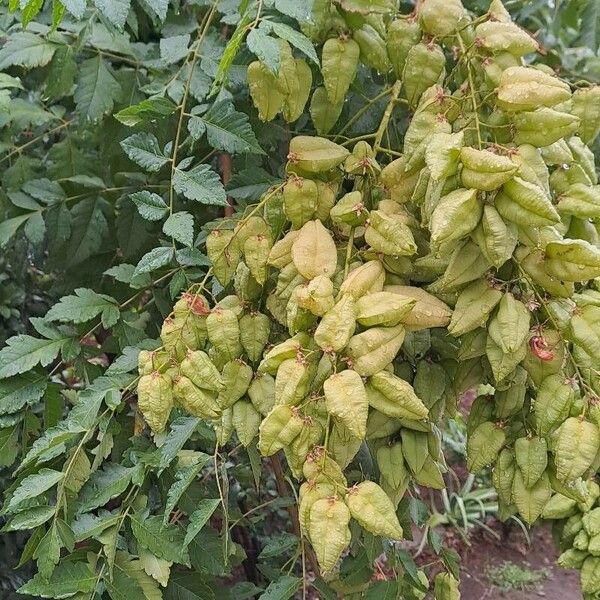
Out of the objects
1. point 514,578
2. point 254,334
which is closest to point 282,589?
point 254,334

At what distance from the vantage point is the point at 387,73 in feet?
3.50

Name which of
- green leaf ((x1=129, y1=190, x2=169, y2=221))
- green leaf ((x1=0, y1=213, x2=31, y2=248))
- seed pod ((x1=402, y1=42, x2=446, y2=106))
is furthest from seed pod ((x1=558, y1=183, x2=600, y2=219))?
green leaf ((x1=0, y1=213, x2=31, y2=248))

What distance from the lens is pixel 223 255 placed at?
3.26 feet

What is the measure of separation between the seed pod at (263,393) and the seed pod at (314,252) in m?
0.15

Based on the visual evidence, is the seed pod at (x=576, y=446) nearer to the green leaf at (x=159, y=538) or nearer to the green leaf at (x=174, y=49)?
the green leaf at (x=159, y=538)

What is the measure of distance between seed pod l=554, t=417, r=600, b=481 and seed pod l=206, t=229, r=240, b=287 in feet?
1.46

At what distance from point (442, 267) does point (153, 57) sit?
0.78 meters

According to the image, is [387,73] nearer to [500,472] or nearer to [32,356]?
[500,472]

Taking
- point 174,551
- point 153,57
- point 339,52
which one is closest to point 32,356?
point 174,551

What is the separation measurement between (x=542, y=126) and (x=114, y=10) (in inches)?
23.0

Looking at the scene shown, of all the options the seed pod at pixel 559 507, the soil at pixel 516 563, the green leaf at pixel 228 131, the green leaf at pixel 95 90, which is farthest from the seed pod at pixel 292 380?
the soil at pixel 516 563

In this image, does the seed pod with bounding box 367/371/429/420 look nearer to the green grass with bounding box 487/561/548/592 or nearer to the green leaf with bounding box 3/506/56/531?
the green leaf with bounding box 3/506/56/531

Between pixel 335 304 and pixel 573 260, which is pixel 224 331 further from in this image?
pixel 573 260

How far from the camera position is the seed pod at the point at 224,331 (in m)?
0.90
